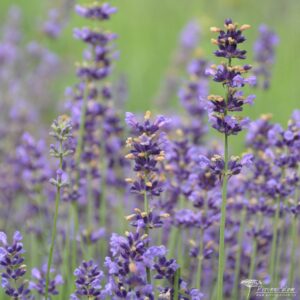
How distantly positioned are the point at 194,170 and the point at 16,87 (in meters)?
3.24

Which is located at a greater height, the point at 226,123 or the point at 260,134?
the point at 260,134

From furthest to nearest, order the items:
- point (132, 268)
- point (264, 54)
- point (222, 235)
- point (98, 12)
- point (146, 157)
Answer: point (264, 54) → point (98, 12) → point (146, 157) → point (222, 235) → point (132, 268)

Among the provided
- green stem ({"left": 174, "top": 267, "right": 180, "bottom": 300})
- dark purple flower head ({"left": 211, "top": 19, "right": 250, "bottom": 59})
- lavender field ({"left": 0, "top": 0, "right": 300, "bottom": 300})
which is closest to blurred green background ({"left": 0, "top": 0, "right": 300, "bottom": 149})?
lavender field ({"left": 0, "top": 0, "right": 300, "bottom": 300})

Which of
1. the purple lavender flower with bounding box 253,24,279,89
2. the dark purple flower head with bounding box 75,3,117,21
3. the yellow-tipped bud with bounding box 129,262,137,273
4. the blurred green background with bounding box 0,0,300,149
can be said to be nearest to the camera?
the yellow-tipped bud with bounding box 129,262,137,273

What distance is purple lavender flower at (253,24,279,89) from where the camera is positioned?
15.2 feet

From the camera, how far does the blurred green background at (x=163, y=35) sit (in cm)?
834

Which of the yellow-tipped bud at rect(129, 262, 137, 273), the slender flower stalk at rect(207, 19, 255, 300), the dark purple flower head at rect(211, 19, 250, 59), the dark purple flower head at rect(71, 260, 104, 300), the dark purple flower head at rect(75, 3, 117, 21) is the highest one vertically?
the dark purple flower head at rect(75, 3, 117, 21)

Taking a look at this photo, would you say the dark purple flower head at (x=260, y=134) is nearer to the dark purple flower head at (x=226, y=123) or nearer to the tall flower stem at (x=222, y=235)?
the dark purple flower head at (x=226, y=123)

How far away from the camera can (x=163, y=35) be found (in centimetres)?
962

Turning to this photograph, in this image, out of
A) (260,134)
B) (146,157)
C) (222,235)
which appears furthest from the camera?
(260,134)

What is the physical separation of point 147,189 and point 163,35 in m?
7.35

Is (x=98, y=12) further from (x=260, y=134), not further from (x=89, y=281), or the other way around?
(x=89, y=281)

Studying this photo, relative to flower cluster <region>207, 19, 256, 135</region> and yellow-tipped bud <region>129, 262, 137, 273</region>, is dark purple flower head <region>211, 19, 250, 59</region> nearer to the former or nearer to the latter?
flower cluster <region>207, 19, 256, 135</region>

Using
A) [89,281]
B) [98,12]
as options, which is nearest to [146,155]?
[89,281]
